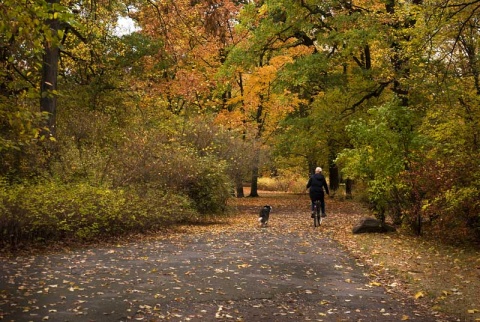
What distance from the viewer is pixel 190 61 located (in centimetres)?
2500

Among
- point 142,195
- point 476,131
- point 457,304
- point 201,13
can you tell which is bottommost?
point 457,304

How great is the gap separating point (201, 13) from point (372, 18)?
1253 centimetres

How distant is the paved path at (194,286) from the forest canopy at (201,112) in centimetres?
219

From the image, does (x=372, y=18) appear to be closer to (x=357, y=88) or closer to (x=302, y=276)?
(x=357, y=88)

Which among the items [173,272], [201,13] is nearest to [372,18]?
[201,13]

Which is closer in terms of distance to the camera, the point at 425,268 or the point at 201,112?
the point at 425,268

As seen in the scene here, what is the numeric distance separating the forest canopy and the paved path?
2188 mm

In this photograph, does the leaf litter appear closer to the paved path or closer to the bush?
the paved path

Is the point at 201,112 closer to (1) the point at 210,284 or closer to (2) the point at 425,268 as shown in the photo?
(2) the point at 425,268

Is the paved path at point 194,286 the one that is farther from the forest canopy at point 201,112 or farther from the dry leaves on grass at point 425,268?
the forest canopy at point 201,112

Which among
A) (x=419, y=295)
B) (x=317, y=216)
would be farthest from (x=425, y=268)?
(x=317, y=216)

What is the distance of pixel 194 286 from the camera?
26.2 feet

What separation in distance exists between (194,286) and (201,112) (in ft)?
61.9

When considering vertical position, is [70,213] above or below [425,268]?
above
